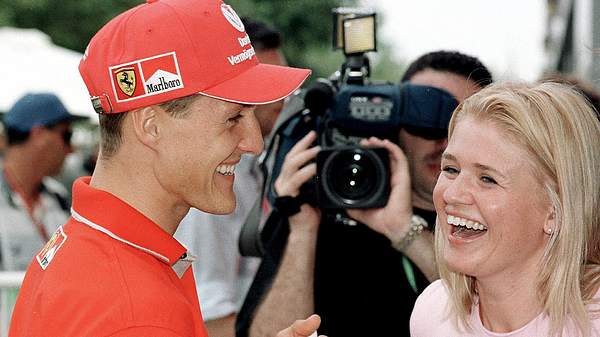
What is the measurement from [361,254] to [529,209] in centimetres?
91

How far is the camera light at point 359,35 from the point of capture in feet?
10.0

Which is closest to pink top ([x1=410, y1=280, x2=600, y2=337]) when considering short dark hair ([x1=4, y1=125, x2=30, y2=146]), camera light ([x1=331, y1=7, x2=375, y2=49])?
camera light ([x1=331, y1=7, x2=375, y2=49])

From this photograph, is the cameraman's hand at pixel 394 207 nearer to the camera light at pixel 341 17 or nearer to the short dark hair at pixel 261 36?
the camera light at pixel 341 17

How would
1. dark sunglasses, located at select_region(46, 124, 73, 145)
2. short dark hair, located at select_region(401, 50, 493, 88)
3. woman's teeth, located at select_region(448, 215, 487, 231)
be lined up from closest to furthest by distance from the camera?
woman's teeth, located at select_region(448, 215, 487, 231) < short dark hair, located at select_region(401, 50, 493, 88) < dark sunglasses, located at select_region(46, 124, 73, 145)

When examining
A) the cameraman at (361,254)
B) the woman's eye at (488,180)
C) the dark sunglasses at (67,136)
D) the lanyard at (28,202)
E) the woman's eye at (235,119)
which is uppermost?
the woman's eye at (235,119)

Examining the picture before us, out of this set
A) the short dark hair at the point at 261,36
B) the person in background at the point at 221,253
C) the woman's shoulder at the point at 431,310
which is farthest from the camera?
the short dark hair at the point at 261,36

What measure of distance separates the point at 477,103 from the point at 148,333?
0.94m

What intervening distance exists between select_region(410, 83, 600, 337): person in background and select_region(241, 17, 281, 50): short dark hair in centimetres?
180

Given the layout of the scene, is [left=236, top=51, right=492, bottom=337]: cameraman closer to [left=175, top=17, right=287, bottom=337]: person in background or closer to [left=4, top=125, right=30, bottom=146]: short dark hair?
[left=175, top=17, right=287, bottom=337]: person in background

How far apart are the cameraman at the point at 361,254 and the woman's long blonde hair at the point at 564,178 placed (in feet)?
2.28

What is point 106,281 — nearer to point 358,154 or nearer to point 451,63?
point 358,154

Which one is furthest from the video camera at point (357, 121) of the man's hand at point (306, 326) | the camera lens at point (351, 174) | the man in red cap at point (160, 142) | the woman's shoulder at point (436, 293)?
the man's hand at point (306, 326)

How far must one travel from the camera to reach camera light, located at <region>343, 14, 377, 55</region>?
10.0 ft

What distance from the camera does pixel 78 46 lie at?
66.0 feet
